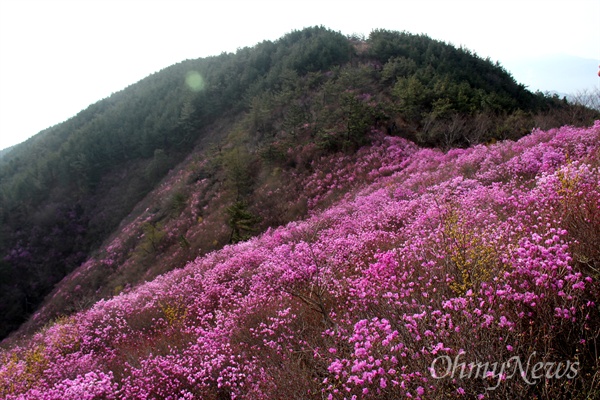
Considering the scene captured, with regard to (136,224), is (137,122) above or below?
above

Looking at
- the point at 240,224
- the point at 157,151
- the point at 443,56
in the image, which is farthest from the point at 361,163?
the point at 157,151

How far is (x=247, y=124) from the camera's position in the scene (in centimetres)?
3659

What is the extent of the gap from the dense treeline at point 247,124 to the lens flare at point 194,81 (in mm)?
396

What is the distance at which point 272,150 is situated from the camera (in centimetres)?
2652

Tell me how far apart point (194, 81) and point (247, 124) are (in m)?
30.4

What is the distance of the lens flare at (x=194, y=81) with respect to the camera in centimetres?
5641

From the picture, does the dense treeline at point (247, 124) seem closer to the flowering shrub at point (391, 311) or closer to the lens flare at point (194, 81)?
the lens flare at point (194, 81)

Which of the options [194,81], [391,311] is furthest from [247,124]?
[391,311]

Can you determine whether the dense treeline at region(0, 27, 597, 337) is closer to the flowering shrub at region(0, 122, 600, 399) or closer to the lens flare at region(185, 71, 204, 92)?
the lens flare at region(185, 71, 204, 92)

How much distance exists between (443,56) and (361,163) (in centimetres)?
2406

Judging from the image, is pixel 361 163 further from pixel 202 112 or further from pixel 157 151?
pixel 202 112

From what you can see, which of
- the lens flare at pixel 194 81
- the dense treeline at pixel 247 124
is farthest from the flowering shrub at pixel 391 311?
the lens flare at pixel 194 81

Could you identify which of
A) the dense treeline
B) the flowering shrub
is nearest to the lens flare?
the dense treeline

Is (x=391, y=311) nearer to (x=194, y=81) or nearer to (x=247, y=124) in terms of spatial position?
(x=247, y=124)
